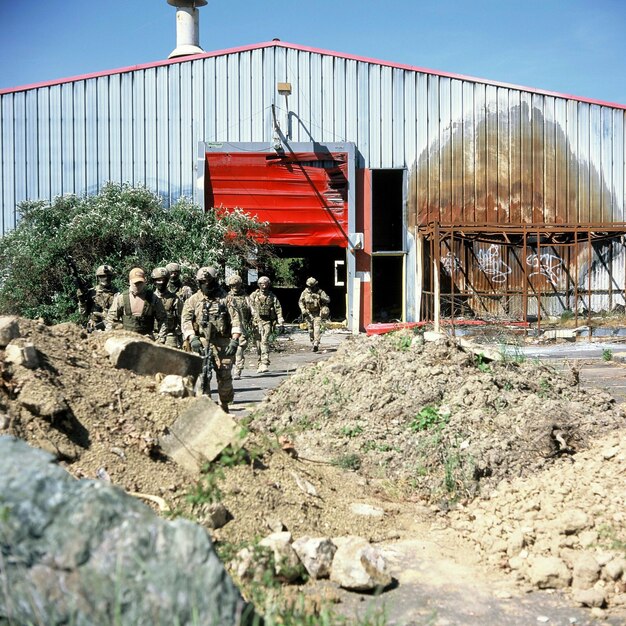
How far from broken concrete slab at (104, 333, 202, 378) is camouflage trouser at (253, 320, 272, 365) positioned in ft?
22.1

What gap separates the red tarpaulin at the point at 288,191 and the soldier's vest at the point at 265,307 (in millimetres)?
6791

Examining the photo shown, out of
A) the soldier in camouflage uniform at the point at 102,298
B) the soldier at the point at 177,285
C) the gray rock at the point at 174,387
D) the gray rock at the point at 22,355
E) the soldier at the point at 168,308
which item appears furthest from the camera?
the soldier at the point at 177,285

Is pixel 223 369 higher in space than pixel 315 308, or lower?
lower

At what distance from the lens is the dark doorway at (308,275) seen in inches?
1113

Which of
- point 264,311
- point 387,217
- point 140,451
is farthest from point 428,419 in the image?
point 387,217

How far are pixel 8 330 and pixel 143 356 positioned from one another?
131 cm

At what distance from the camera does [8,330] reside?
6859 mm

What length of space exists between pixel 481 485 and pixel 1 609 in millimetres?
4651

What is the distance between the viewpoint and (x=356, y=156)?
22.3 meters

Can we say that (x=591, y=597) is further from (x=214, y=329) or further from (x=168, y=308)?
(x=168, y=308)

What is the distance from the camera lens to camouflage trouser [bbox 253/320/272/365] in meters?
14.9

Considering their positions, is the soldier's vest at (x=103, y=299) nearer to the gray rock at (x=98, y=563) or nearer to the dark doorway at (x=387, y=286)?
the gray rock at (x=98, y=563)

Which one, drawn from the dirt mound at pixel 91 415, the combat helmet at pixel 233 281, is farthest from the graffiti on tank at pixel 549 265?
the dirt mound at pixel 91 415

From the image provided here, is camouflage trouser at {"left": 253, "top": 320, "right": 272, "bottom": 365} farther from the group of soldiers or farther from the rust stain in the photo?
the rust stain
